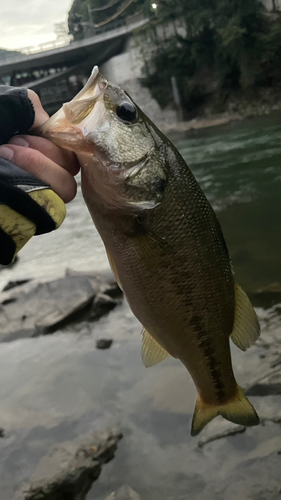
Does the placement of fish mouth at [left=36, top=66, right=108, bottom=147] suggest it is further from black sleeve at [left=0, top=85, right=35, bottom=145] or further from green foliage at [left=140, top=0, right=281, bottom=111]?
green foliage at [left=140, top=0, right=281, bottom=111]

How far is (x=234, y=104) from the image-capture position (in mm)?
33719

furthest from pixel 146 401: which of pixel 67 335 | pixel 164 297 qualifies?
pixel 164 297

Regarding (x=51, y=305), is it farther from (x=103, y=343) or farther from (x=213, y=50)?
(x=213, y=50)

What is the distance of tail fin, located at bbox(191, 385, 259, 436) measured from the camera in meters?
2.03

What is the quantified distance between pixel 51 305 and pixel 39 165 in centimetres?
385

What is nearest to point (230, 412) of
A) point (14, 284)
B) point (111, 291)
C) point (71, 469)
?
point (71, 469)

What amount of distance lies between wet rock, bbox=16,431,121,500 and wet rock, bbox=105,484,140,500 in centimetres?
21

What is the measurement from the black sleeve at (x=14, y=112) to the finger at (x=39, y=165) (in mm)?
63

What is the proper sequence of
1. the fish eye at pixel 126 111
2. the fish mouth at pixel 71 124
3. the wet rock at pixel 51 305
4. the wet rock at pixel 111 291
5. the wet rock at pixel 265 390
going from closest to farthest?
the fish mouth at pixel 71 124, the fish eye at pixel 126 111, the wet rock at pixel 265 390, the wet rock at pixel 51 305, the wet rock at pixel 111 291

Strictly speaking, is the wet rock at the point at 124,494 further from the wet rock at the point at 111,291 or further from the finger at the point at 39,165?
the wet rock at the point at 111,291

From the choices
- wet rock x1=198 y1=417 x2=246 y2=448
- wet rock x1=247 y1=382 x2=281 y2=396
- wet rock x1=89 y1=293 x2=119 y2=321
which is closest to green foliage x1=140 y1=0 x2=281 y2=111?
wet rock x1=89 y1=293 x2=119 y2=321

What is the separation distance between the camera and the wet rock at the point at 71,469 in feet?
8.55

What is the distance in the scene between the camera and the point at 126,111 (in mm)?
1634

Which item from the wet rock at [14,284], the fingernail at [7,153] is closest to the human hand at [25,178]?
the fingernail at [7,153]
